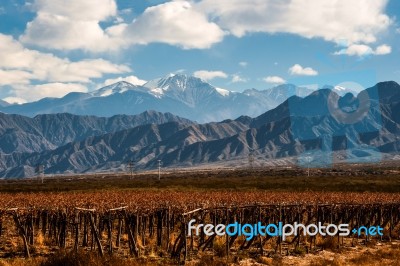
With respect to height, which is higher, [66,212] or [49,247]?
[66,212]

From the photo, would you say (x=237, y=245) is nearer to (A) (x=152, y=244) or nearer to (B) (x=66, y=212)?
(A) (x=152, y=244)

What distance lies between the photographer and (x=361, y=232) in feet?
118

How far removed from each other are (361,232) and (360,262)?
11886 millimetres

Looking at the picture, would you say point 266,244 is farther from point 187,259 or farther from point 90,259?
point 90,259

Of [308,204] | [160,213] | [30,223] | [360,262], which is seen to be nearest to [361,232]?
[308,204]

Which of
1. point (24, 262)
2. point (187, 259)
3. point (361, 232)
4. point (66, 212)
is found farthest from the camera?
point (361, 232)

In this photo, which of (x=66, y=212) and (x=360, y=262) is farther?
(x=66, y=212)

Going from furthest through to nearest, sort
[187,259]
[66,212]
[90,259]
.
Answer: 1. [66,212]
2. [187,259]
3. [90,259]

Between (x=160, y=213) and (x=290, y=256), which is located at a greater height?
(x=160, y=213)

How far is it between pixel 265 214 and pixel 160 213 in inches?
293

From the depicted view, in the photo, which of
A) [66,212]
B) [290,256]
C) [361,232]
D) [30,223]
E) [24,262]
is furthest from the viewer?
[361,232]

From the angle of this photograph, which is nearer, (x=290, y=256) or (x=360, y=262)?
(x=360, y=262)

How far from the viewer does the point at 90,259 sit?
2064cm

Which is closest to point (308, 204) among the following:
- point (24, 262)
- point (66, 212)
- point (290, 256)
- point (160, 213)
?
point (290, 256)
